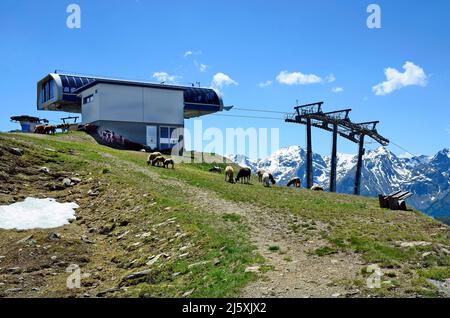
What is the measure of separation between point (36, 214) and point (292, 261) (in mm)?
15946

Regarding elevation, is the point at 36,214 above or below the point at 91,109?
below

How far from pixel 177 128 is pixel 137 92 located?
836 cm

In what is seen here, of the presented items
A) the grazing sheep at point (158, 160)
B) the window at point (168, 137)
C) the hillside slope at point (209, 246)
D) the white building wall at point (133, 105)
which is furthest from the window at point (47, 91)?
the hillside slope at point (209, 246)

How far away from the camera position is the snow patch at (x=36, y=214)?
23.8m

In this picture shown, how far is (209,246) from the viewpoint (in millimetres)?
17297

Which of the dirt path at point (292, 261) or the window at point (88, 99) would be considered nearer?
the dirt path at point (292, 261)

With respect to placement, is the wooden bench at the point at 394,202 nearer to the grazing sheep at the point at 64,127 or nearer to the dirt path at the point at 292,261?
the dirt path at the point at 292,261

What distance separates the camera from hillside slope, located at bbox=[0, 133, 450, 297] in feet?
44.8

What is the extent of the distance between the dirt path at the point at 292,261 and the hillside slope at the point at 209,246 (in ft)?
0.13

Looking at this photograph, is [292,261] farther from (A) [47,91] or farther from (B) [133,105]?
(A) [47,91]

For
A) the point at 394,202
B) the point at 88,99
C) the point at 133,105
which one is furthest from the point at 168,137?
the point at 394,202

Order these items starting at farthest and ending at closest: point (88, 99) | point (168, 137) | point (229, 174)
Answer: point (88, 99) → point (168, 137) → point (229, 174)

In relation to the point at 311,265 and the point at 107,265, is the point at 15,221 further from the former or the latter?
the point at 311,265
